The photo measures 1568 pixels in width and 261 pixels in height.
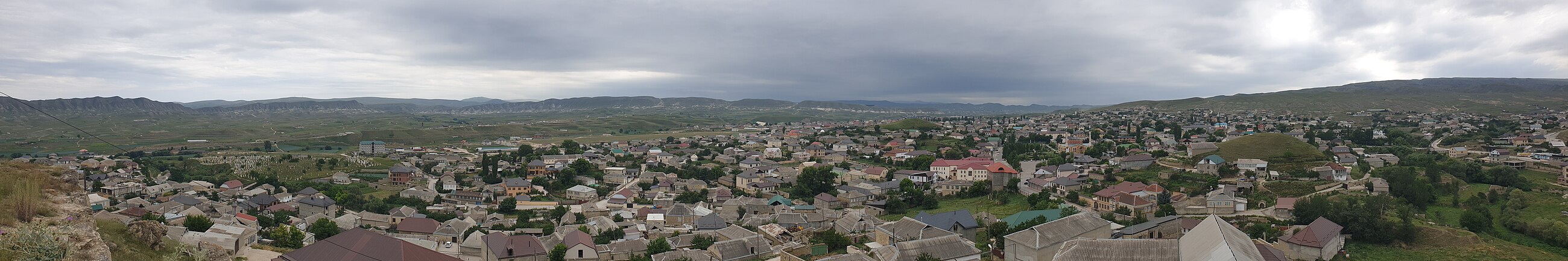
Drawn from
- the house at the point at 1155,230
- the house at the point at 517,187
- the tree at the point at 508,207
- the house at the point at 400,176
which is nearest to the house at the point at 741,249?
the house at the point at 1155,230

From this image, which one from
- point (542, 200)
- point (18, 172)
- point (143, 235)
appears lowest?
point (542, 200)

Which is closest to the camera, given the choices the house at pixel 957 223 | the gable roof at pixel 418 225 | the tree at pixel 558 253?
the tree at pixel 558 253

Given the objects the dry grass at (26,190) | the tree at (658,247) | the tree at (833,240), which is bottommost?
the tree at (833,240)

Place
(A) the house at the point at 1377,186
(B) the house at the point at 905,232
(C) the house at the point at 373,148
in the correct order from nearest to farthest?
(B) the house at the point at 905,232
(A) the house at the point at 1377,186
(C) the house at the point at 373,148

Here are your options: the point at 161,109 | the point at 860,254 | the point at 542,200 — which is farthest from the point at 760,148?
the point at 161,109

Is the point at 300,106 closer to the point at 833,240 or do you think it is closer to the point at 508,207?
the point at 508,207

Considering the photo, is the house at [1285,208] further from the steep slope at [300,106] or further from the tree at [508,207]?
the steep slope at [300,106]

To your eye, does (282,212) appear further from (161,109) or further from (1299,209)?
(161,109)
